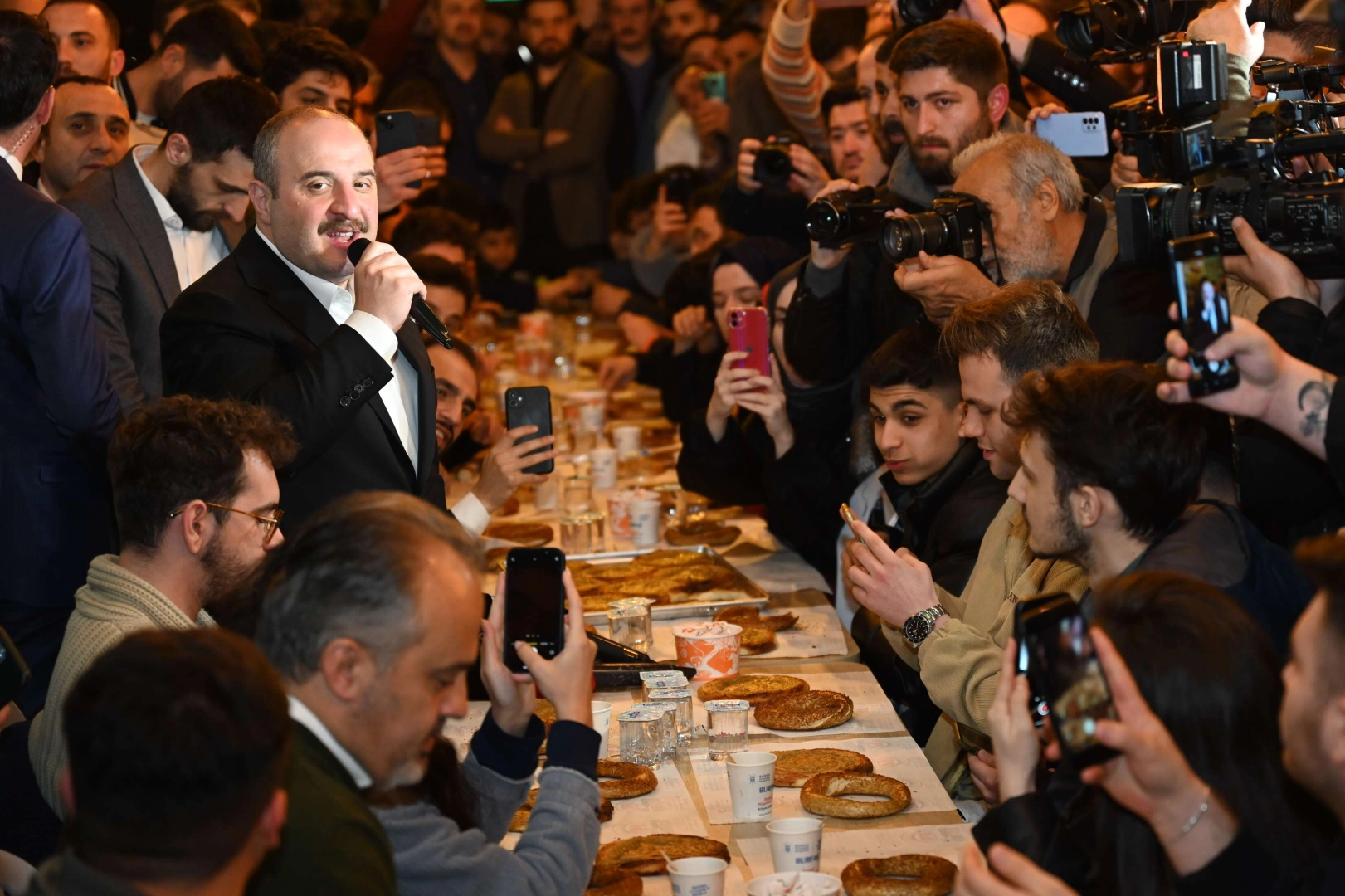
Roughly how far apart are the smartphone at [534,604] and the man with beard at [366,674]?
0.97 feet

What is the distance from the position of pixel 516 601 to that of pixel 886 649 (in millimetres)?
1241

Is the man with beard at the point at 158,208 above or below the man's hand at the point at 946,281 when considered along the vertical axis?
above

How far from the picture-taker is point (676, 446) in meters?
5.41

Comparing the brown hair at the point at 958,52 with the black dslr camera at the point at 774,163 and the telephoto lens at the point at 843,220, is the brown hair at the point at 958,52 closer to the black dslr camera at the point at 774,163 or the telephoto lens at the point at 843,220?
the telephoto lens at the point at 843,220

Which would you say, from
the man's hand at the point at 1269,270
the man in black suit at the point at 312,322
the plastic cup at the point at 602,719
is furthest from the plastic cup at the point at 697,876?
the man's hand at the point at 1269,270

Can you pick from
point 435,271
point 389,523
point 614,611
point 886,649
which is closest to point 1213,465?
point 886,649

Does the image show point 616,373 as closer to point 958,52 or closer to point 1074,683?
point 958,52

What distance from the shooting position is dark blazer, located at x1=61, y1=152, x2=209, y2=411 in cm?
375

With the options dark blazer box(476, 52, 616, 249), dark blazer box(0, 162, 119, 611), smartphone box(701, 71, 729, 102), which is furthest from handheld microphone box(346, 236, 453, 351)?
dark blazer box(476, 52, 616, 249)

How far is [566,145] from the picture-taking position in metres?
8.99

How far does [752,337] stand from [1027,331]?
4.27 feet

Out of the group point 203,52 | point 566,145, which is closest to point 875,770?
point 203,52

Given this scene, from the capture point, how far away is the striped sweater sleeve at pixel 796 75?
5590 millimetres

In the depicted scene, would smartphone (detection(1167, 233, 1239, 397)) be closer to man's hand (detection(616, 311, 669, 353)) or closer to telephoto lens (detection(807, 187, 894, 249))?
telephoto lens (detection(807, 187, 894, 249))
